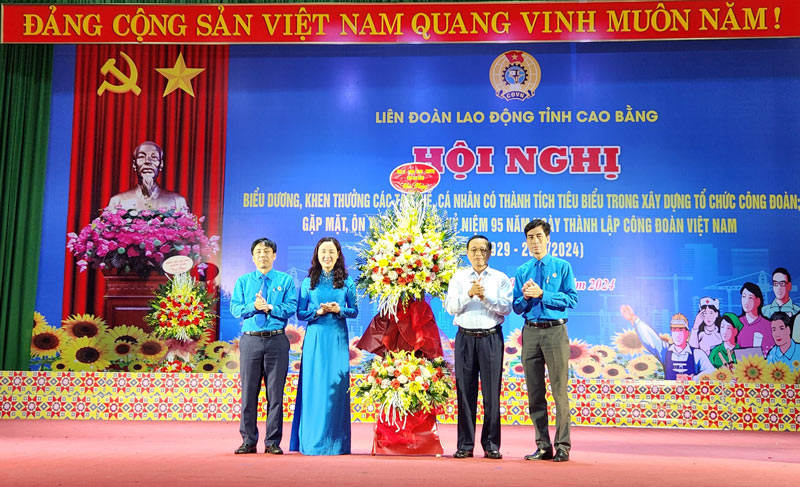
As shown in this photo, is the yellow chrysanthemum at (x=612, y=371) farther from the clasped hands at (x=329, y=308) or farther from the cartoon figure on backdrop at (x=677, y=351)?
the clasped hands at (x=329, y=308)

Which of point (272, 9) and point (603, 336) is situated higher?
point (272, 9)

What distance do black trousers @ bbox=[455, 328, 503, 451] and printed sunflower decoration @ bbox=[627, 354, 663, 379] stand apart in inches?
108

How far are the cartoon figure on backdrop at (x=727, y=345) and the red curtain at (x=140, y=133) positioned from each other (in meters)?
4.26

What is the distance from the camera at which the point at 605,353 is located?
682 centimetres

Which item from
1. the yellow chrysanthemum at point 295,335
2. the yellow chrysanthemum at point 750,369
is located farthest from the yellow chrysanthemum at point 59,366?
the yellow chrysanthemum at point 750,369

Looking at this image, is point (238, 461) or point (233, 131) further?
point (233, 131)

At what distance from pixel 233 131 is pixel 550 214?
2.83 metres

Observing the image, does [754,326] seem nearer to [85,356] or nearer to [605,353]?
[605,353]

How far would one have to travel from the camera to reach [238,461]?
417 centimetres

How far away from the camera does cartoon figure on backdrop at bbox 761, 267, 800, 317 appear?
671 cm

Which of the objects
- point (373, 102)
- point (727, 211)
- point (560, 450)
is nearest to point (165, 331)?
point (373, 102)

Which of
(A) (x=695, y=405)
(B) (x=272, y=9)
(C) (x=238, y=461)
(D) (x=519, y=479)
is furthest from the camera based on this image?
(B) (x=272, y=9)

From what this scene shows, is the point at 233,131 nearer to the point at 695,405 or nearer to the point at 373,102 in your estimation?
the point at 373,102

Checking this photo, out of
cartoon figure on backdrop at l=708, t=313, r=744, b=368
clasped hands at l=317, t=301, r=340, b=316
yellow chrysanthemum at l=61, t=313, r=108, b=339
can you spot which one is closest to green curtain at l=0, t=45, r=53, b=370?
yellow chrysanthemum at l=61, t=313, r=108, b=339
